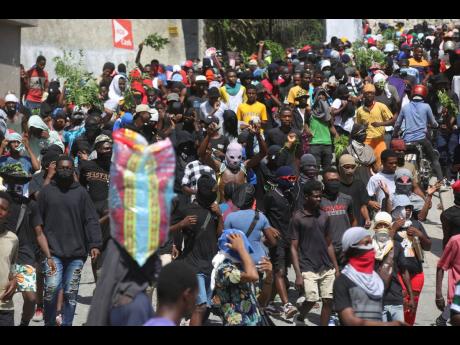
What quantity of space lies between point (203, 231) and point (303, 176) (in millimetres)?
2824

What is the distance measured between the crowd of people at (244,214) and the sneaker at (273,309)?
3 centimetres

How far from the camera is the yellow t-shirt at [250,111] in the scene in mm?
15523

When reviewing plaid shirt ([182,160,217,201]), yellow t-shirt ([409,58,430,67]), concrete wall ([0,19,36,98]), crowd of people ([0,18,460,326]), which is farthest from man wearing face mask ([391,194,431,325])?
yellow t-shirt ([409,58,430,67])

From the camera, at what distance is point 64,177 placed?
9750 millimetres

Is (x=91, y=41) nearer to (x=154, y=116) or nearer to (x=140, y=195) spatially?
(x=154, y=116)

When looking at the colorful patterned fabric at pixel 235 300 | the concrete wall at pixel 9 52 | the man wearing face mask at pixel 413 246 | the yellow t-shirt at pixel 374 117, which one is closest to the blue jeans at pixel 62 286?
the colorful patterned fabric at pixel 235 300

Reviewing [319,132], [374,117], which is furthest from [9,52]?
[374,117]

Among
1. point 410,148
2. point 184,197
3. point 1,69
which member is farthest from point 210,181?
point 1,69

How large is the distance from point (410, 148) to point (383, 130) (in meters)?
0.60

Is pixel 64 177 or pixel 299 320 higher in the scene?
pixel 64 177

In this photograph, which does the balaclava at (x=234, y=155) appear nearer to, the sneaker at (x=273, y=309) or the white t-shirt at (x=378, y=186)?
the white t-shirt at (x=378, y=186)

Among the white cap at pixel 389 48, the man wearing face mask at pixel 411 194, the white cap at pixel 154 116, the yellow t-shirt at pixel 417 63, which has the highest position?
the white cap at pixel 389 48

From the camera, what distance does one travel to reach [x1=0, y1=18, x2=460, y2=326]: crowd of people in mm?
7281

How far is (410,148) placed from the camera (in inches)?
609
